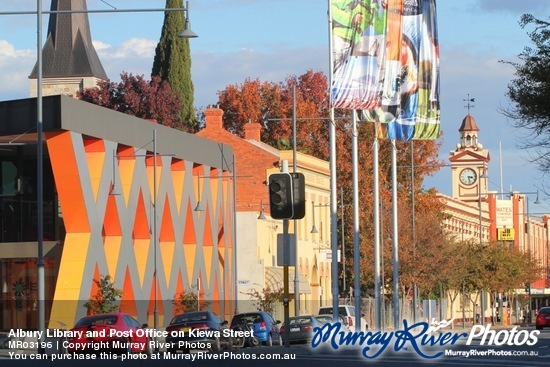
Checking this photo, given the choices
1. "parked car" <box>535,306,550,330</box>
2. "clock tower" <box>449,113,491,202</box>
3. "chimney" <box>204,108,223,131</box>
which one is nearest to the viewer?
"parked car" <box>535,306,550,330</box>

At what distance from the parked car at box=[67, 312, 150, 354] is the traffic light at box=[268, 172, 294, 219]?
866 cm

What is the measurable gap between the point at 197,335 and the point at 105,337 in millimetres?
3977

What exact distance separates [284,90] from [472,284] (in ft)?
66.4

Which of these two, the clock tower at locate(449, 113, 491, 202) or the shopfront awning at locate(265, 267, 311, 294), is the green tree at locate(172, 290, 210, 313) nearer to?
the shopfront awning at locate(265, 267, 311, 294)

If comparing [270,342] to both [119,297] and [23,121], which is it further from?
[23,121]

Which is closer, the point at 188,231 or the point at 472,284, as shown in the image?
the point at 188,231

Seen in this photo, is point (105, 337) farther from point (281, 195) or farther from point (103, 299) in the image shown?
point (103, 299)

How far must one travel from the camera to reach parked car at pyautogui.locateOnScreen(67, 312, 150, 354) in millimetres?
37844

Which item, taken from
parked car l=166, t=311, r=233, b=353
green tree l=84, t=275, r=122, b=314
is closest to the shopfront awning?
green tree l=84, t=275, r=122, b=314

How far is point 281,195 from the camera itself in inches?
1223

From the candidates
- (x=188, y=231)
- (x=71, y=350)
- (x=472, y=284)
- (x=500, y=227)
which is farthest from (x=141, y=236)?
(x=500, y=227)

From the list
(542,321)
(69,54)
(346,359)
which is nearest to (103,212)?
(542,321)

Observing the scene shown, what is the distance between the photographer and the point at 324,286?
3514 inches

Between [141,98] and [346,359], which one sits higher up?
[141,98]
